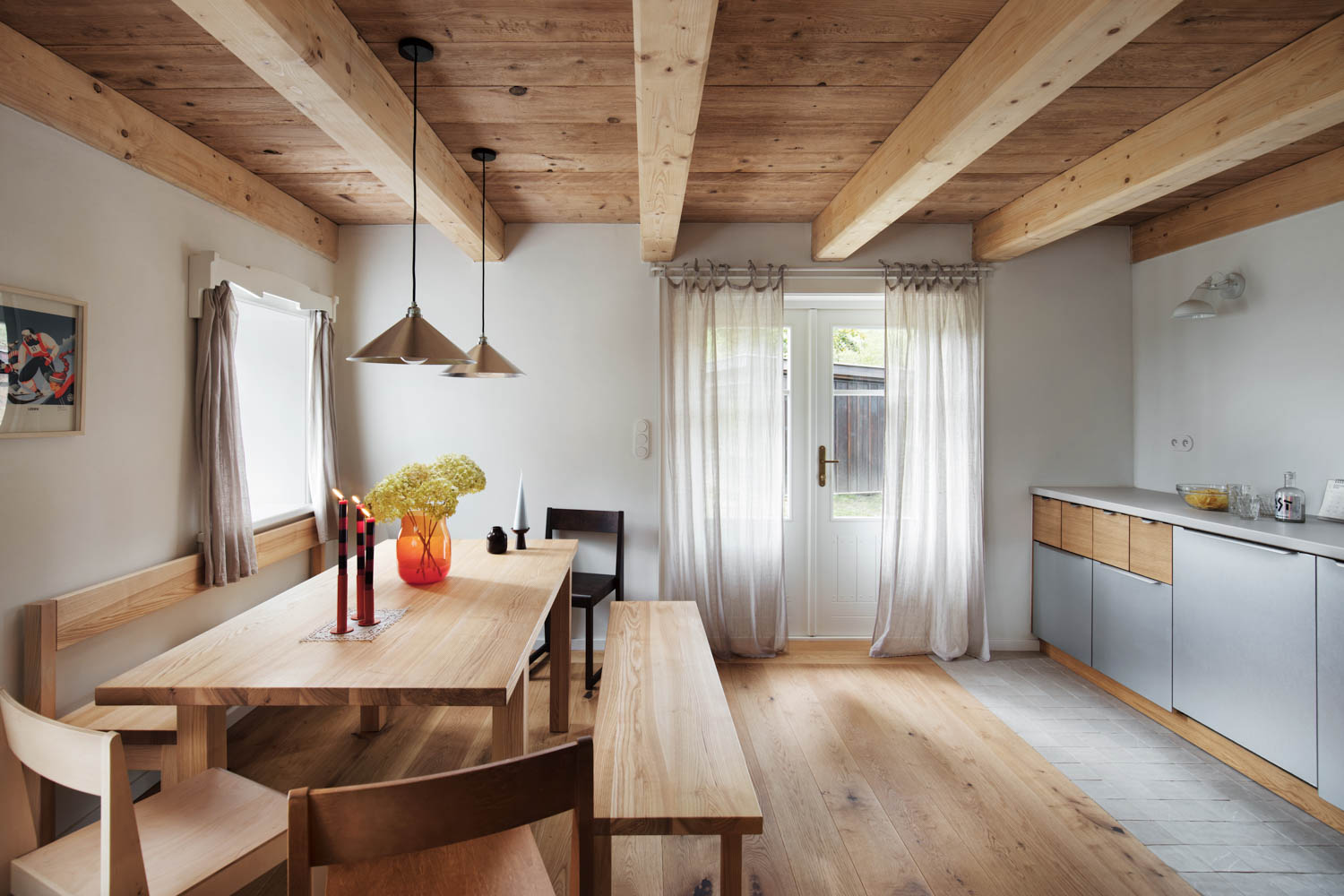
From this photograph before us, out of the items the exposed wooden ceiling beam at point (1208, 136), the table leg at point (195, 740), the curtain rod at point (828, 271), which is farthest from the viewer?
the curtain rod at point (828, 271)

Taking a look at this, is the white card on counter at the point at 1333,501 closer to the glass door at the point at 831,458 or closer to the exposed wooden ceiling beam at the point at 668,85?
the glass door at the point at 831,458

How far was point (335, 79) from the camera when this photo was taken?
5.59ft

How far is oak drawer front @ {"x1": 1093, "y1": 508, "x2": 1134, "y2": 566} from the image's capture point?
121 inches

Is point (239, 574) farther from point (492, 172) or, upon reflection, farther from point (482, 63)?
point (482, 63)

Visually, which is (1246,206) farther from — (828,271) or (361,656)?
(361,656)

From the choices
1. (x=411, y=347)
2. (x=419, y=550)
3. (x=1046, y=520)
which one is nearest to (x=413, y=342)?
(x=411, y=347)

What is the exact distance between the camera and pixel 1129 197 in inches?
105

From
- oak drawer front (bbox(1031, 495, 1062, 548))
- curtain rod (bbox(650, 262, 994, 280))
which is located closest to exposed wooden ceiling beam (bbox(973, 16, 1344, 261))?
curtain rod (bbox(650, 262, 994, 280))

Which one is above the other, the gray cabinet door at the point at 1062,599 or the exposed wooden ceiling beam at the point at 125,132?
the exposed wooden ceiling beam at the point at 125,132

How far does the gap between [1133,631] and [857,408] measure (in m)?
1.71

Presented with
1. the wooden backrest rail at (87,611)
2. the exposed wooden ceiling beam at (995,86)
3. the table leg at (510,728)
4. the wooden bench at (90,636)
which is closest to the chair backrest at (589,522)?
the wooden backrest rail at (87,611)

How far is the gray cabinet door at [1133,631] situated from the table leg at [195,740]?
11.5ft

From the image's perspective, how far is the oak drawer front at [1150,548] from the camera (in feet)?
9.32

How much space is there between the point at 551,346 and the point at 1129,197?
2.77 m
